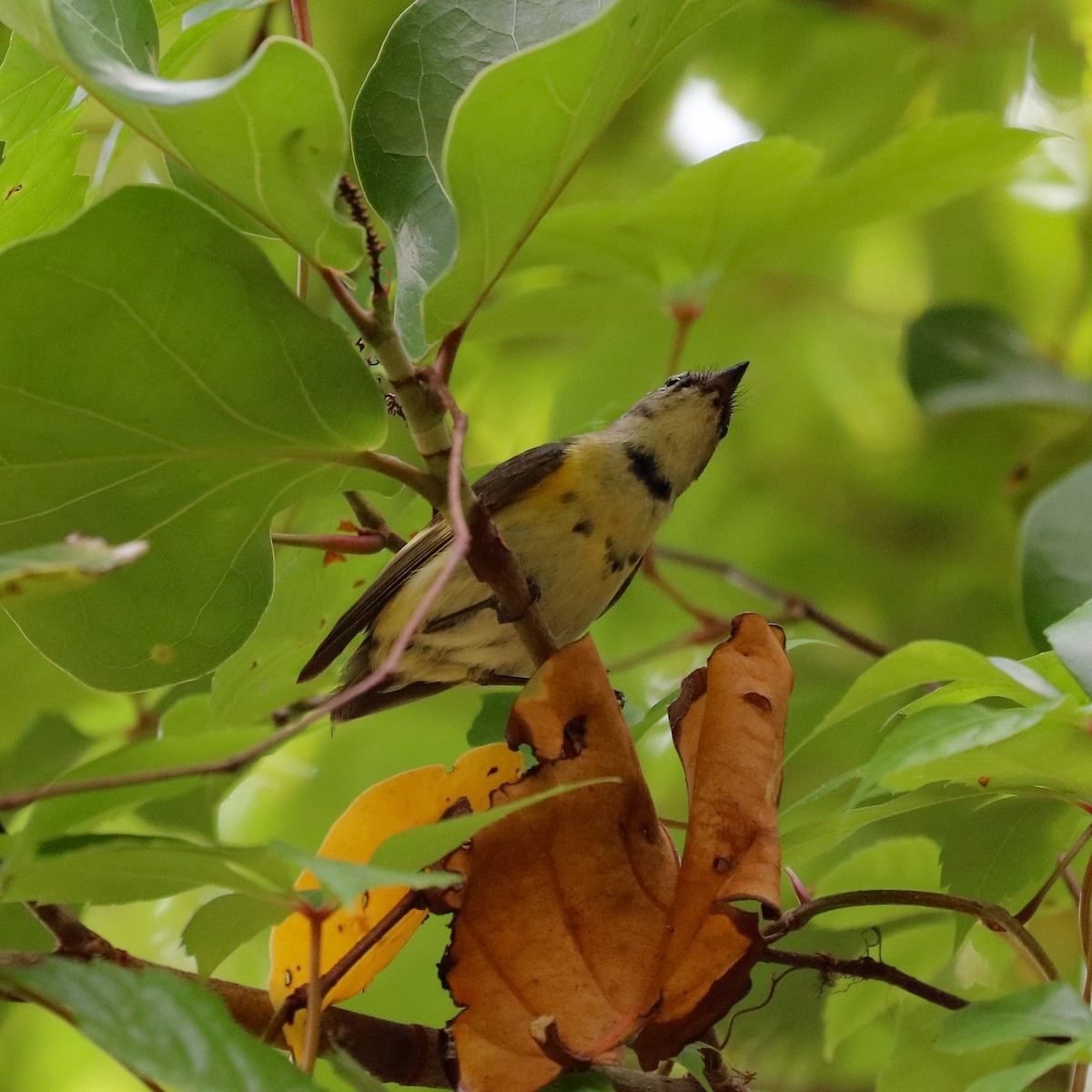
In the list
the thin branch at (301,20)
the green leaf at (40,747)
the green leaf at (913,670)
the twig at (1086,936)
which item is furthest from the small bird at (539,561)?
the green leaf at (913,670)

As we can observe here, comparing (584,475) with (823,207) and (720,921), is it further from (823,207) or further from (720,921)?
(720,921)

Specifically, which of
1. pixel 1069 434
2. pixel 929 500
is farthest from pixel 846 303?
pixel 1069 434

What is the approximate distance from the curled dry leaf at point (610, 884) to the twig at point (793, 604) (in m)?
0.67

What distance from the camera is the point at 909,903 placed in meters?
1.10

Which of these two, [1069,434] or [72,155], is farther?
[1069,434]

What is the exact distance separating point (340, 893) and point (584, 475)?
1267 mm

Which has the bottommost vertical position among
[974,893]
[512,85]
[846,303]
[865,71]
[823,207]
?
[974,893]

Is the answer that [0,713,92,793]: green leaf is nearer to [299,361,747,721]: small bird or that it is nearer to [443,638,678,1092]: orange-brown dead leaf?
[299,361,747,721]: small bird

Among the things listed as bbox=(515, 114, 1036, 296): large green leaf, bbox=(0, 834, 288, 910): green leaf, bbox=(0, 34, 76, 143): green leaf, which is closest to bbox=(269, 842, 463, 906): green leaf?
bbox=(0, 834, 288, 910): green leaf

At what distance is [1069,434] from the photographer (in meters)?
2.47

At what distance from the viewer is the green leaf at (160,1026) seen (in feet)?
2.51

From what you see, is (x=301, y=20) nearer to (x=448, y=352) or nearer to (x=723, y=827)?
(x=448, y=352)

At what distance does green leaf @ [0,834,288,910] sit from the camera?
33.3 inches

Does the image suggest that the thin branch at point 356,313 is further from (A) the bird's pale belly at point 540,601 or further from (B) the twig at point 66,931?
(A) the bird's pale belly at point 540,601
